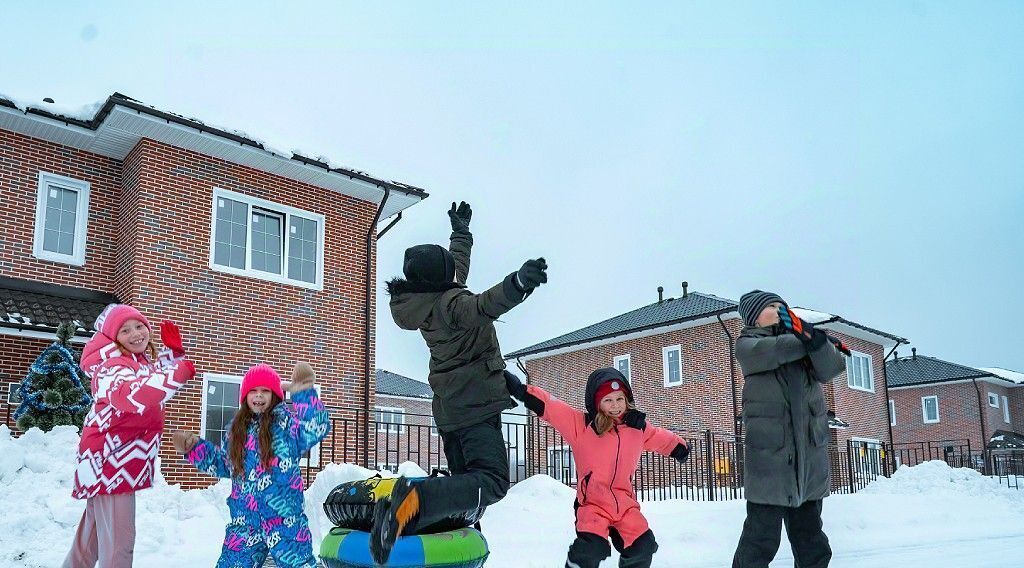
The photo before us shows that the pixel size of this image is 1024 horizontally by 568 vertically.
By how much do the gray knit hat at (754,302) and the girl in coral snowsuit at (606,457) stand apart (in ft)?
2.58

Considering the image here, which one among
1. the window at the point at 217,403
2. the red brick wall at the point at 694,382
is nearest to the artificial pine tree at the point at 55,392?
the window at the point at 217,403

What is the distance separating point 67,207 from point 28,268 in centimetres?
121

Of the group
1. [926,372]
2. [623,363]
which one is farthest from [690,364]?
[926,372]

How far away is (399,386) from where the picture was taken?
38.7 m

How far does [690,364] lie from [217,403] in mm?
15281

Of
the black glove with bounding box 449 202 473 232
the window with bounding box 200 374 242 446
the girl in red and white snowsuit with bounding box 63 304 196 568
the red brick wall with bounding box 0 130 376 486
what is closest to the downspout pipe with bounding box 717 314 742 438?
the red brick wall with bounding box 0 130 376 486

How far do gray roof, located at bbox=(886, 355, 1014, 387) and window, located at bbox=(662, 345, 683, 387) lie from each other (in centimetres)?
2035

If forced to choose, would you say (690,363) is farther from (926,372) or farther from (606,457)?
(926,372)

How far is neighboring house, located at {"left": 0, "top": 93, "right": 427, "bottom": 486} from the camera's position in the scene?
37.9 feet

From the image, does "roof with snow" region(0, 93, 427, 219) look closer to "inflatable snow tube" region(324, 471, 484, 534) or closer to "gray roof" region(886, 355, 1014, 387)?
"inflatable snow tube" region(324, 471, 484, 534)

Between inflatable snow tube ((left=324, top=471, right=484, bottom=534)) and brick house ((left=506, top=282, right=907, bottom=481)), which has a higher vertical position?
brick house ((left=506, top=282, right=907, bottom=481))

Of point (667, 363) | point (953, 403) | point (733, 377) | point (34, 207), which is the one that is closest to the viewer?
point (34, 207)

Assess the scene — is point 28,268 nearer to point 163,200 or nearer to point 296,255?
point 163,200

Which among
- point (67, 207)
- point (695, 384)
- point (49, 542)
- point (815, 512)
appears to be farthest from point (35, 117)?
point (695, 384)
